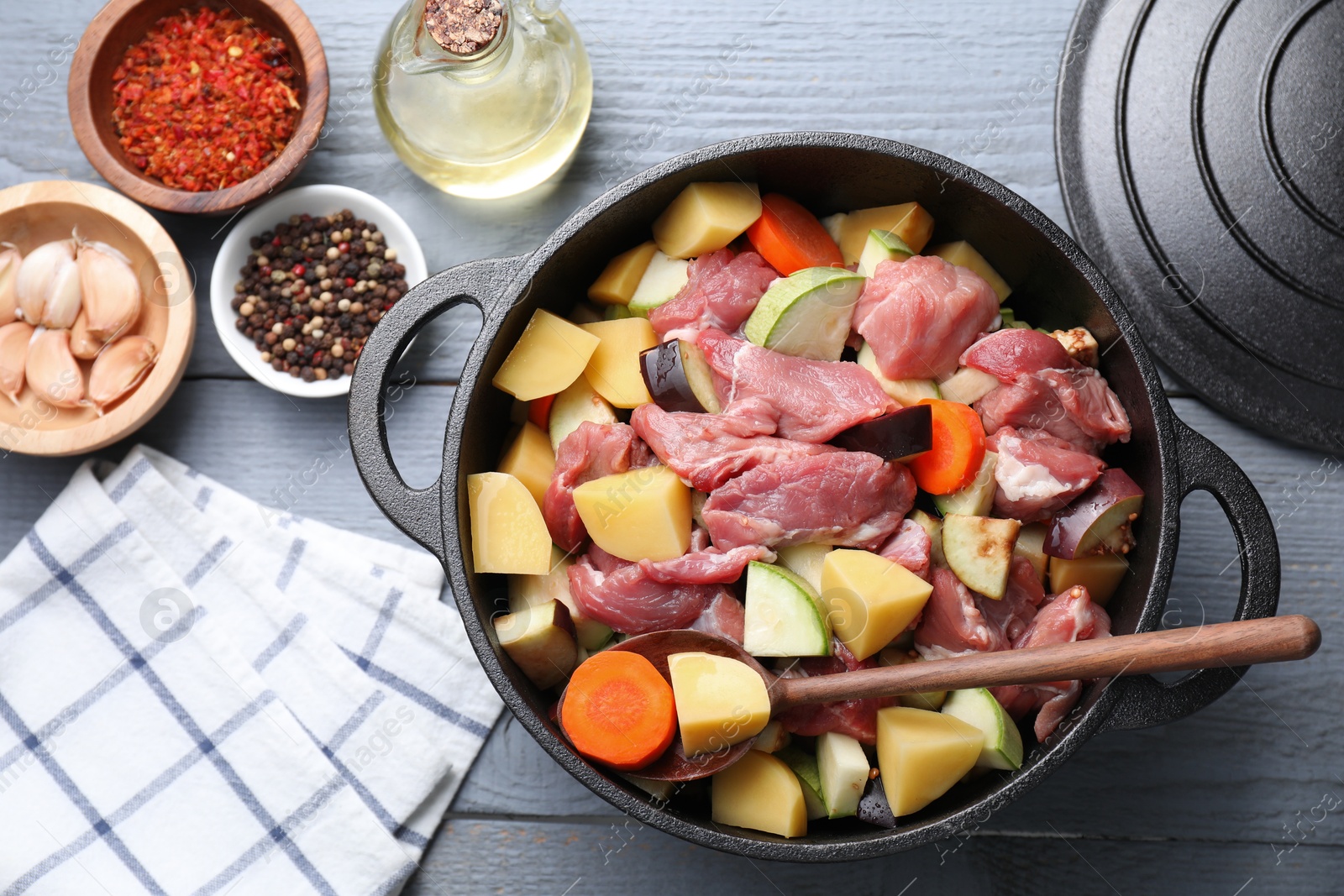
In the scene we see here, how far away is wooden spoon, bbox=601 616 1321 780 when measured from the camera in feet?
4.94

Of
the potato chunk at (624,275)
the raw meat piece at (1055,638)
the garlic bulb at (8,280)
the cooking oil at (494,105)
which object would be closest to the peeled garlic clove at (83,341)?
the garlic bulb at (8,280)

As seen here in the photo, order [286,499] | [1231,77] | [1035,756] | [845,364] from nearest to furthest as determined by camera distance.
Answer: [1035,756] < [845,364] < [1231,77] < [286,499]

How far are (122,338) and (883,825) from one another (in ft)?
6.86

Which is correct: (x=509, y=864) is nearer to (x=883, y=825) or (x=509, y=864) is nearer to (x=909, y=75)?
(x=883, y=825)

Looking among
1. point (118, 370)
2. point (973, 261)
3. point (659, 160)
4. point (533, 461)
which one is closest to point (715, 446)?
point (533, 461)

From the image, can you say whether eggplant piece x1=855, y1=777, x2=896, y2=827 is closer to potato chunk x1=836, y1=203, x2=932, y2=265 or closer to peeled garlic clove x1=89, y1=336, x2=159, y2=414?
potato chunk x1=836, y1=203, x2=932, y2=265

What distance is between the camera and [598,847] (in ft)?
7.46

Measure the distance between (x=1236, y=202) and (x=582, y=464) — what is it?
64.5 inches

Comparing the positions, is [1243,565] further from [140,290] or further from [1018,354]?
[140,290]

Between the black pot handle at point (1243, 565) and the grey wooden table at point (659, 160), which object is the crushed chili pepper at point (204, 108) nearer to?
the grey wooden table at point (659, 160)

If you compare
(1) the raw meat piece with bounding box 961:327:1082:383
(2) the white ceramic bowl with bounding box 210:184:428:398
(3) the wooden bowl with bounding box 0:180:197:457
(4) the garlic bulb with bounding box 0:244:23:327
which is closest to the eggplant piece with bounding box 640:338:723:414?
(1) the raw meat piece with bounding box 961:327:1082:383

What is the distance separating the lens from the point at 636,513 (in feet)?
5.88

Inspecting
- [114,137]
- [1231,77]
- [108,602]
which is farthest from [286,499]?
[1231,77]

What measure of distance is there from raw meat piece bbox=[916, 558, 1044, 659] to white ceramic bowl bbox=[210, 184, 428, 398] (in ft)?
4.75
